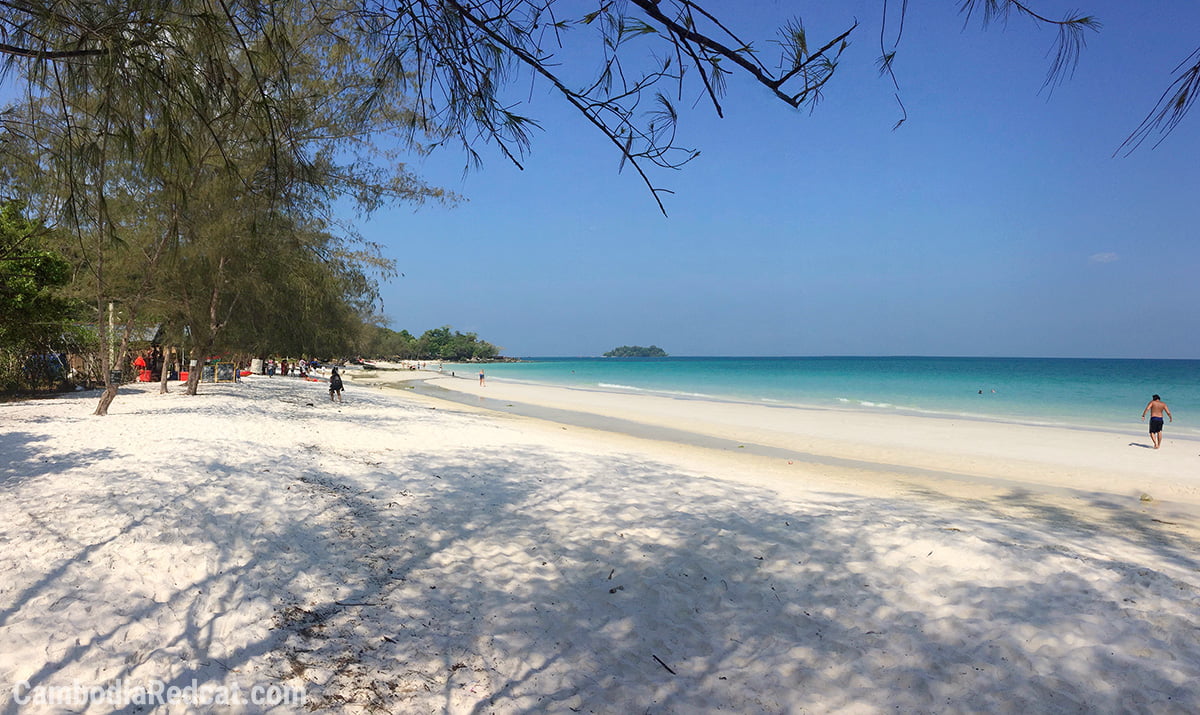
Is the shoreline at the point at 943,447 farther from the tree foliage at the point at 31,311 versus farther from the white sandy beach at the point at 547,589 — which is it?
the tree foliage at the point at 31,311

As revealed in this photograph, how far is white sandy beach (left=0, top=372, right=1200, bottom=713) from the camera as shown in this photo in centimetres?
291

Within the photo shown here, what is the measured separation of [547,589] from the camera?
4.18 meters

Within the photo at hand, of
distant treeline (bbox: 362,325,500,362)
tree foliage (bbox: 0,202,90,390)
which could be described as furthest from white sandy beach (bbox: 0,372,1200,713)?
distant treeline (bbox: 362,325,500,362)

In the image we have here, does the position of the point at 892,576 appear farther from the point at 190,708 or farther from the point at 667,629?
the point at 190,708

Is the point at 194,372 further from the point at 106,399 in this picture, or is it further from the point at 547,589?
the point at 547,589

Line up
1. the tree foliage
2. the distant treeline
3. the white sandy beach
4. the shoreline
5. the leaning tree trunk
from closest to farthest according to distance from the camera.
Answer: the white sandy beach < the shoreline < the tree foliage < the leaning tree trunk < the distant treeline

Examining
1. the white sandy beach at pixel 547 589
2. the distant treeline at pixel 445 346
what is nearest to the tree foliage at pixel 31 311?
the white sandy beach at pixel 547 589

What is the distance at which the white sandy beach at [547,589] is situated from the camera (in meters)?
2.91

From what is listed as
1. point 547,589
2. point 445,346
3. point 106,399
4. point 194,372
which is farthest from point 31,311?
point 445,346

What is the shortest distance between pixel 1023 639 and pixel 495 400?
1098 inches

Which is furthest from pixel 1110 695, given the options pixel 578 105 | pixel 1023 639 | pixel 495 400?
pixel 495 400

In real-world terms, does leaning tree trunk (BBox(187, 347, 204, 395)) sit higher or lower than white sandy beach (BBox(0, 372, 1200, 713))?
higher

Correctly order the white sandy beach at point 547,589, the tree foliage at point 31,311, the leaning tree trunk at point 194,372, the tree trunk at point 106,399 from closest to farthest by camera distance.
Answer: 1. the white sandy beach at point 547,589
2. the tree trunk at point 106,399
3. the tree foliage at point 31,311
4. the leaning tree trunk at point 194,372

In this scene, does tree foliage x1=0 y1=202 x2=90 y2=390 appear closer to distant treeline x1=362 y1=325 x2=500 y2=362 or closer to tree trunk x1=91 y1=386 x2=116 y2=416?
tree trunk x1=91 y1=386 x2=116 y2=416
